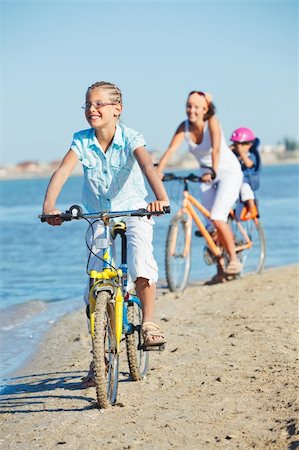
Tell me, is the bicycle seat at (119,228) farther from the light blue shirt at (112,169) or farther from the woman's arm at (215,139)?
the woman's arm at (215,139)

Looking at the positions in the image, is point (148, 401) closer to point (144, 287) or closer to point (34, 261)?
point (144, 287)

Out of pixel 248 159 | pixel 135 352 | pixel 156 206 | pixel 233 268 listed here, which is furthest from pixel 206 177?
pixel 156 206

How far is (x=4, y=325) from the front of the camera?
10.4m

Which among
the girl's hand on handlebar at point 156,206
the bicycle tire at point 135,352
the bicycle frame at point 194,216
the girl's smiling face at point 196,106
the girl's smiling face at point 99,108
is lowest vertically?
the bicycle tire at point 135,352

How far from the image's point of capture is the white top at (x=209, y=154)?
10.8 metres

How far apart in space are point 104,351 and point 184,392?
2.91 ft

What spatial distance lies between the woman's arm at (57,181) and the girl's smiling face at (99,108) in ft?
0.83

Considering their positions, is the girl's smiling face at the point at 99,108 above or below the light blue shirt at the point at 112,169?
above

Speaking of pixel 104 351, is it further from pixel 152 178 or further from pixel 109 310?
pixel 152 178

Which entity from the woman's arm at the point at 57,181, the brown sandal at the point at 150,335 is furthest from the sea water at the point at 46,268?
the woman's arm at the point at 57,181

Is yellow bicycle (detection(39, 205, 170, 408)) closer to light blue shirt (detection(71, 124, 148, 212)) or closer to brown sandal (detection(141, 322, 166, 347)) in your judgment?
brown sandal (detection(141, 322, 166, 347))

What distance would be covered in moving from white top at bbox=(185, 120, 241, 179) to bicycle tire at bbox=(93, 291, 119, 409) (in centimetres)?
504

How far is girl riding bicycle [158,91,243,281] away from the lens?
34.8 feet

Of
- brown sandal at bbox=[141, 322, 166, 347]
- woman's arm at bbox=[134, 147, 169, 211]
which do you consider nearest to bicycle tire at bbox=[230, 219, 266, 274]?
brown sandal at bbox=[141, 322, 166, 347]
